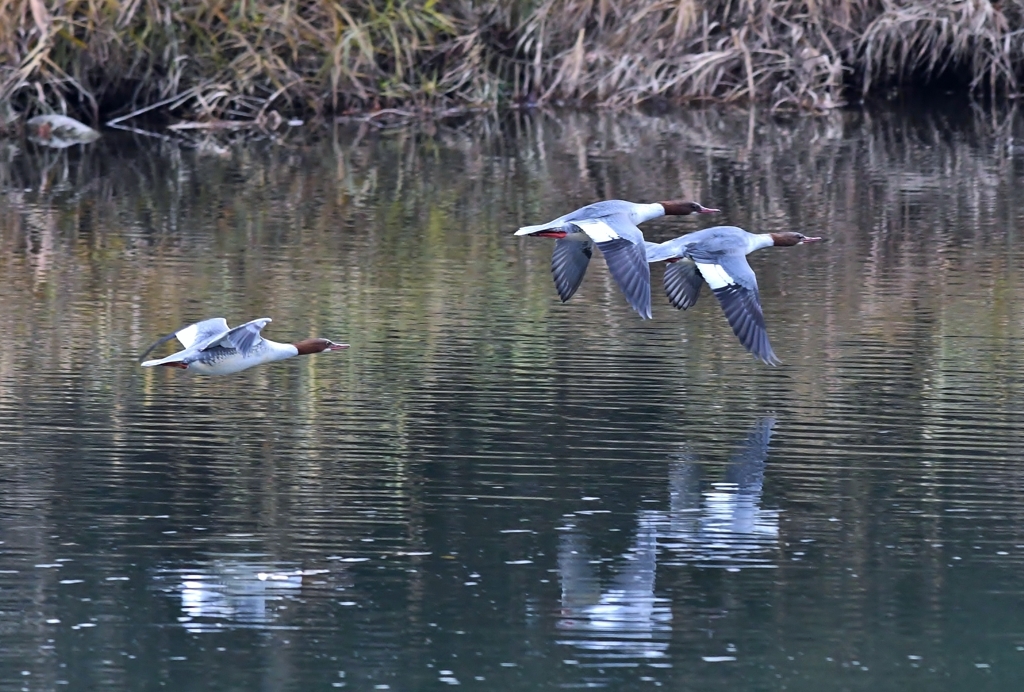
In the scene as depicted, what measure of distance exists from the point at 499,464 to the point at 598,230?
1664mm

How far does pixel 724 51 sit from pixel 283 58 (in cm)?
582

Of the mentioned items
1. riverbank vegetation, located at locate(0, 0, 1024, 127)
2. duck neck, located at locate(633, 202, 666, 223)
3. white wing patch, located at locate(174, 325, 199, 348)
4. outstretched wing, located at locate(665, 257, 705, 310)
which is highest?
riverbank vegetation, located at locate(0, 0, 1024, 127)

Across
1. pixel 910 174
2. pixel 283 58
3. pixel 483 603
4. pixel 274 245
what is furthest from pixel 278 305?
pixel 283 58

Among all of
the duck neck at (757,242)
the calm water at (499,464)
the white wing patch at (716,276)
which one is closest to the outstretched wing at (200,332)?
the calm water at (499,464)

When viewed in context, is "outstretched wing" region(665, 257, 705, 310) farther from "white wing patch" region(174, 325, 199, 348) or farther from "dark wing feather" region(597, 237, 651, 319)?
"white wing patch" region(174, 325, 199, 348)

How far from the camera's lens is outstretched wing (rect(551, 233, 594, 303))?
35.9 feet

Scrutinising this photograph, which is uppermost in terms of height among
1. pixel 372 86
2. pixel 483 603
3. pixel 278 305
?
pixel 372 86

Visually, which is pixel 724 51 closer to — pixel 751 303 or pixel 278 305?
pixel 278 305

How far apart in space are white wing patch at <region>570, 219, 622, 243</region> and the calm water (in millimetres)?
947

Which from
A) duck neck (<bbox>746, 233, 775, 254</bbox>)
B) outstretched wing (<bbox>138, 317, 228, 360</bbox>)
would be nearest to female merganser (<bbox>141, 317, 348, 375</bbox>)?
outstretched wing (<bbox>138, 317, 228, 360</bbox>)

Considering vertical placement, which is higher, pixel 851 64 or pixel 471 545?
pixel 851 64

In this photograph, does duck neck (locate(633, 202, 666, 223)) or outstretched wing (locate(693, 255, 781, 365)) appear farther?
duck neck (locate(633, 202, 666, 223))

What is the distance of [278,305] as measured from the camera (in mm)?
13117

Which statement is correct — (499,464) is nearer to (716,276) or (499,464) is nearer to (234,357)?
(234,357)
